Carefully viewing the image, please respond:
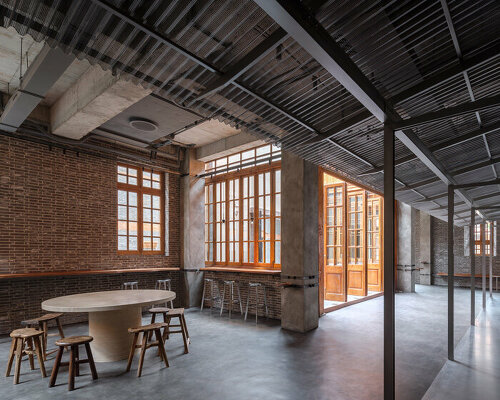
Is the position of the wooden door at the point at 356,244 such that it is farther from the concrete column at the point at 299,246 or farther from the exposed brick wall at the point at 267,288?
the concrete column at the point at 299,246

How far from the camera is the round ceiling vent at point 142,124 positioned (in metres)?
6.69

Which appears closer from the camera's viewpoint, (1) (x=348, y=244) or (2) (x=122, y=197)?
(2) (x=122, y=197)

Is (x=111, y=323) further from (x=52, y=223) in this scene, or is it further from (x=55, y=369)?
(x=52, y=223)

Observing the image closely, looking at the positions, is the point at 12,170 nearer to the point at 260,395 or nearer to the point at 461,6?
the point at 260,395

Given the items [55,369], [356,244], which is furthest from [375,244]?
[55,369]

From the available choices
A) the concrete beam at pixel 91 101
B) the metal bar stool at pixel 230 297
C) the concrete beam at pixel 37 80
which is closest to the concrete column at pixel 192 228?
the metal bar stool at pixel 230 297

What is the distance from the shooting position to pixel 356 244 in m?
10.8

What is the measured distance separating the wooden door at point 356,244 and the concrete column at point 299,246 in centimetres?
422

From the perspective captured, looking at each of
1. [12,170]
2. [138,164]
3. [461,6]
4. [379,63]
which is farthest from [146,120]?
[461,6]

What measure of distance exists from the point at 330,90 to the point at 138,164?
682 centimetres

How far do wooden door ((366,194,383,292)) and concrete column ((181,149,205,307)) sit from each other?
6.02m

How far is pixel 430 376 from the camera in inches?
167

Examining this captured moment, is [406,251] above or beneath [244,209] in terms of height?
beneath

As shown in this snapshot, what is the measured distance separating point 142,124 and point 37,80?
7.79 feet
